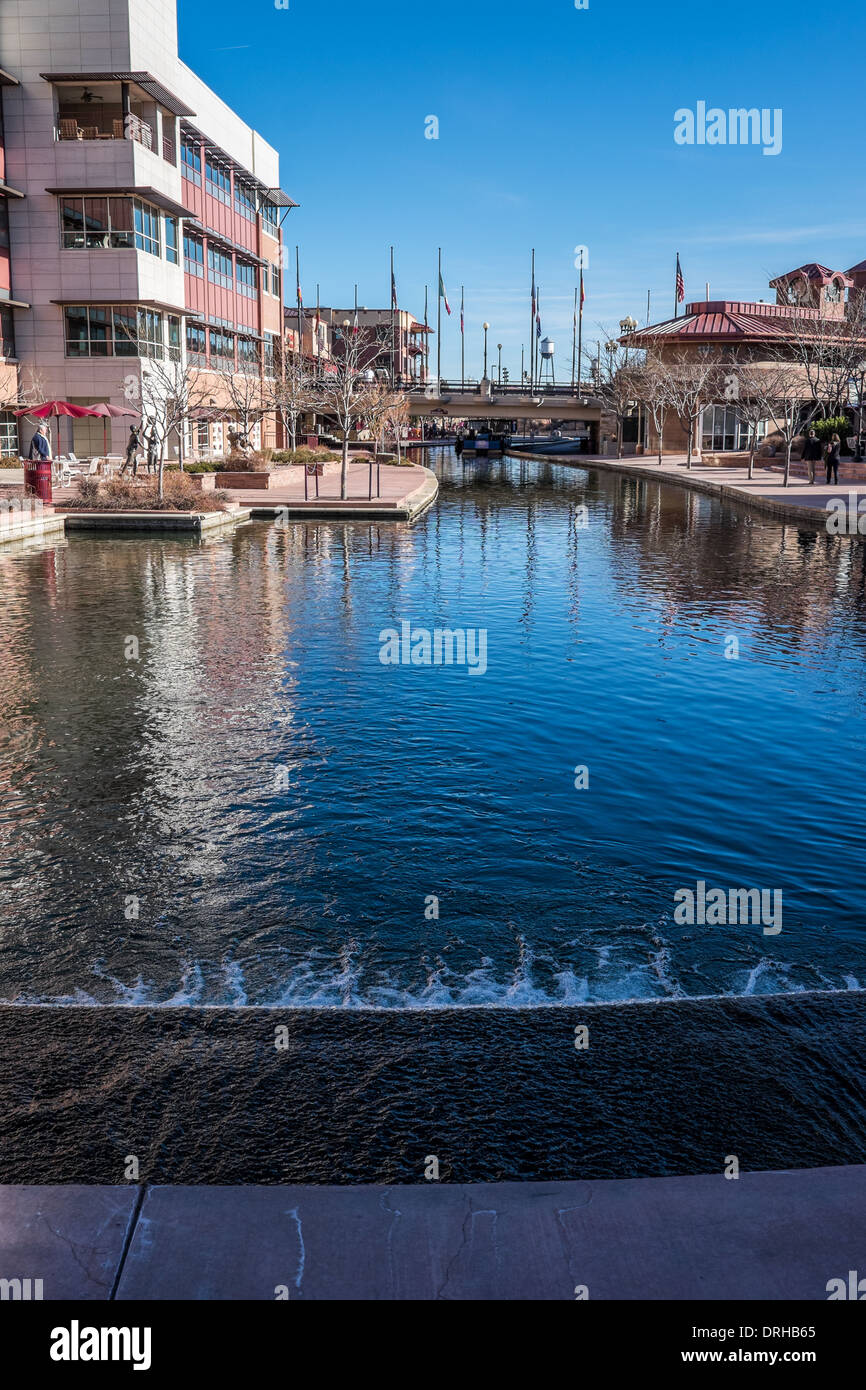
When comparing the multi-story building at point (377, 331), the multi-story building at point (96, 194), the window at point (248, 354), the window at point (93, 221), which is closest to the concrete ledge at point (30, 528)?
the multi-story building at point (96, 194)

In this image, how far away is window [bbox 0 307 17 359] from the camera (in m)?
48.0

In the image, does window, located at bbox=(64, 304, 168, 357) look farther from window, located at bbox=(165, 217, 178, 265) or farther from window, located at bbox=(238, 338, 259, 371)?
window, located at bbox=(238, 338, 259, 371)

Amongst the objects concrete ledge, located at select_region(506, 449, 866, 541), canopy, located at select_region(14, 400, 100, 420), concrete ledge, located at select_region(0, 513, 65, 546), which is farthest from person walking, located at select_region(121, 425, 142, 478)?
concrete ledge, located at select_region(506, 449, 866, 541)

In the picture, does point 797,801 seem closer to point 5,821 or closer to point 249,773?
point 249,773

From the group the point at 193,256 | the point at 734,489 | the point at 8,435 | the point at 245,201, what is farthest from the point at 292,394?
the point at 734,489

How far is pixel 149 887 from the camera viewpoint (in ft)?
27.9

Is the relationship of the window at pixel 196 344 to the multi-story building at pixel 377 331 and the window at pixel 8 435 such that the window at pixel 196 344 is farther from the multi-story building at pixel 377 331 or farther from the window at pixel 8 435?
the multi-story building at pixel 377 331

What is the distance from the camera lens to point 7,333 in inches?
1911

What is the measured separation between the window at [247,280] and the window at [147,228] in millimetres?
15775

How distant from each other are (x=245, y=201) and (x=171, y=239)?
1746cm

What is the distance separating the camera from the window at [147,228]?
48781mm

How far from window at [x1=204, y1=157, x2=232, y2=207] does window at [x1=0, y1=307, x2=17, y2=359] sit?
52.7 feet

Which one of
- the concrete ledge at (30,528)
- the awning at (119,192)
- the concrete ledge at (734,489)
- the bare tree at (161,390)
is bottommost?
the concrete ledge at (30,528)

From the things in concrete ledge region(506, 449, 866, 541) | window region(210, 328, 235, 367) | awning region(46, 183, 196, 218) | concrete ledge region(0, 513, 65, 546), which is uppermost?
awning region(46, 183, 196, 218)
